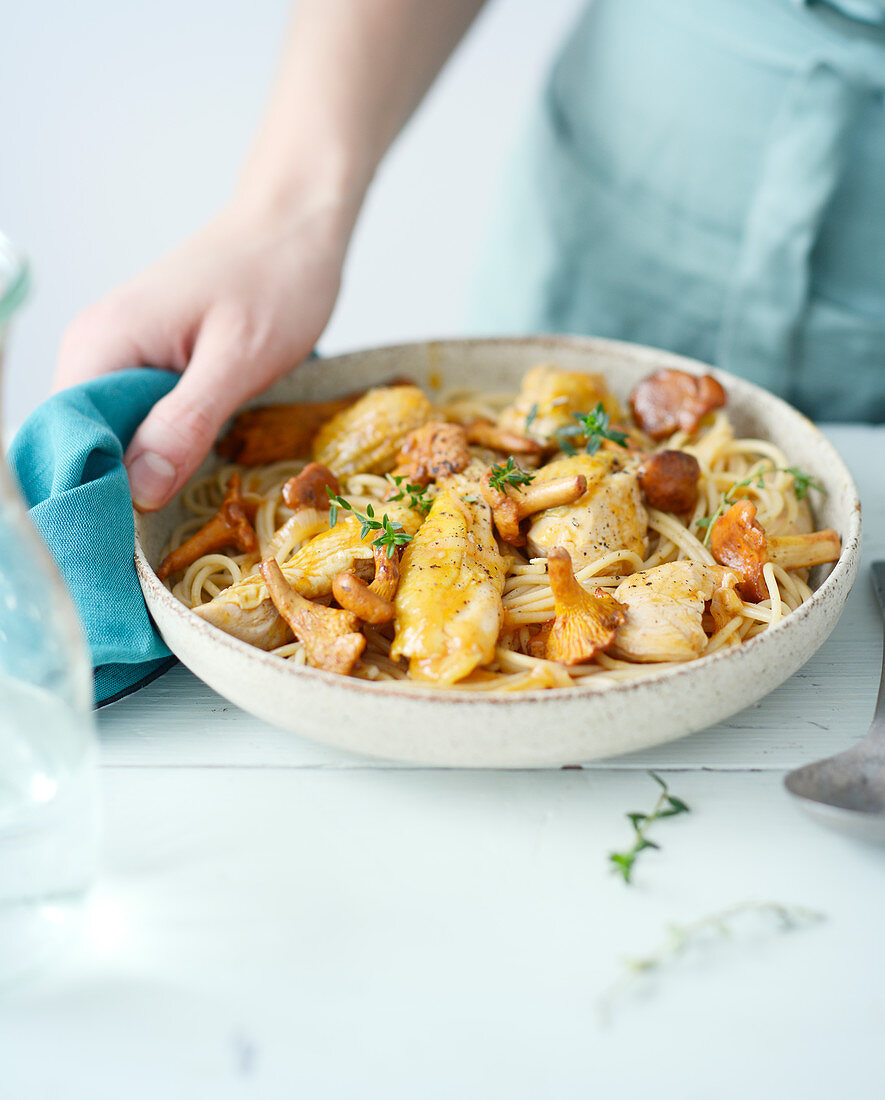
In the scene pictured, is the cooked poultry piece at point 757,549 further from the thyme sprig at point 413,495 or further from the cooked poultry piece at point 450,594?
the thyme sprig at point 413,495

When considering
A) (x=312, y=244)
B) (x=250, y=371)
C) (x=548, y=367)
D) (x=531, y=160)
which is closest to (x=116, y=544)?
(x=250, y=371)

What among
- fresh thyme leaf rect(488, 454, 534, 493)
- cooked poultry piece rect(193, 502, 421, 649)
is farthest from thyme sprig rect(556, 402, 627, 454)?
cooked poultry piece rect(193, 502, 421, 649)

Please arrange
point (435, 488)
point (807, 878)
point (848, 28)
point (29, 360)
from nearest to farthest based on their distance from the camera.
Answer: point (807, 878) → point (435, 488) → point (848, 28) → point (29, 360)

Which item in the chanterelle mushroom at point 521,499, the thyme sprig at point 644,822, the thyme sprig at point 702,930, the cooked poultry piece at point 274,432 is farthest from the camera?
the cooked poultry piece at point 274,432

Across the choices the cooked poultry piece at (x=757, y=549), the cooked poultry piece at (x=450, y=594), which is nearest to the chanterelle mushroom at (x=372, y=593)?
the cooked poultry piece at (x=450, y=594)

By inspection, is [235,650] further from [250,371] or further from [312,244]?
[312,244]

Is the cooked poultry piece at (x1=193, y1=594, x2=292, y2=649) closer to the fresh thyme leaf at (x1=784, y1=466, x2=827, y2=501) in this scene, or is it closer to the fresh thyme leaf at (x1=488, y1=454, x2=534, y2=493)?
the fresh thyme leaf at (x1=488, y1=454, x2=534, y2=493)

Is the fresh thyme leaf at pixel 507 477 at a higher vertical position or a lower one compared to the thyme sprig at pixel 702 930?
higher
